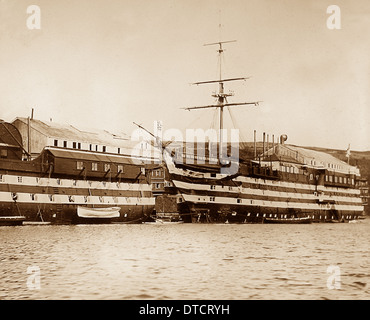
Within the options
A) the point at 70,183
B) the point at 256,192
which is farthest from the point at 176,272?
the point at 256,192

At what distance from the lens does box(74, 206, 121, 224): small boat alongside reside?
3409 cm

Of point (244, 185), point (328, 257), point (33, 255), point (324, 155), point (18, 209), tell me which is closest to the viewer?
point (33, 255)

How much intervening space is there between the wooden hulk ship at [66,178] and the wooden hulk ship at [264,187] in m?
4.90

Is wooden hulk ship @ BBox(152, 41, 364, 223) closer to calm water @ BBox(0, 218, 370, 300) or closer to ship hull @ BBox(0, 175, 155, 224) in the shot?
ship hull @ BBox(0, 175, 155, 224)

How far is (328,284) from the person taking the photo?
10703 mm

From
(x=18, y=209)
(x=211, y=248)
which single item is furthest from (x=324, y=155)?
(x=211, y=248)

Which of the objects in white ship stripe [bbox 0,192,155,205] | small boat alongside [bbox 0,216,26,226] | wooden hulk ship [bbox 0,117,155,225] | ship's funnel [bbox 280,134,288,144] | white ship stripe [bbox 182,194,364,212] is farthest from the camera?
ship's funnel [bbox 280,134,288,144]

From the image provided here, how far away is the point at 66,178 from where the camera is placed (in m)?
33.7

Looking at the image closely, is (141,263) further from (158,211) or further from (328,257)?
(158,211)

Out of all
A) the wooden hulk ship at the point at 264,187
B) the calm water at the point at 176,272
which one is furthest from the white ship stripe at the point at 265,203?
the calm water at the point at 176,272

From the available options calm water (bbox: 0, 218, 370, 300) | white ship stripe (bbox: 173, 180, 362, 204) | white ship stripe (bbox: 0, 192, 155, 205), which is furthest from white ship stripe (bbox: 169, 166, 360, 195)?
calm water (bbox: 0, 218, 370, 300)

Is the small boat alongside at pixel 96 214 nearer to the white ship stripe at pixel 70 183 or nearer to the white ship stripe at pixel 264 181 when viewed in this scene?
the white ship stripe at pixel 70 183

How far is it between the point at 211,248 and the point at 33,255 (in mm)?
6762

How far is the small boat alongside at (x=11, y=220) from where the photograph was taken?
28.5m
